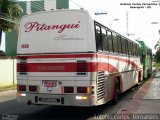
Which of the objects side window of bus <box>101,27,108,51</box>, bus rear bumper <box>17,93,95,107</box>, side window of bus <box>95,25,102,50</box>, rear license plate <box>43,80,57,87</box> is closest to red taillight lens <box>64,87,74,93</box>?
bus rear bumper <box>17,93,95,107</box>

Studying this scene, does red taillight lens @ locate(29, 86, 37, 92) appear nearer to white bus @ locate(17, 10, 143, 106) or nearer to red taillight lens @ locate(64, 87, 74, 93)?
white bus @ locate(17, 10, 143, 106)

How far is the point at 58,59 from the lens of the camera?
38.0 feet

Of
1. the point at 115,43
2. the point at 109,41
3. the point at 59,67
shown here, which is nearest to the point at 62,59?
the point at 59,67

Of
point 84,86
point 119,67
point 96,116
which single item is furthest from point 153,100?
point 84,86

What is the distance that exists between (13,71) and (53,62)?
56.7 feet

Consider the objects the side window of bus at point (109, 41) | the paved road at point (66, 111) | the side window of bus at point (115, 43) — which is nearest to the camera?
the paved road at point (66, 111)

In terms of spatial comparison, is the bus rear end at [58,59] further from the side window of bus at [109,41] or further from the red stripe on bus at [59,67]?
Answer: the side window of bus at [109,41]

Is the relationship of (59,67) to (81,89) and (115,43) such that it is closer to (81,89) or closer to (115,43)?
(81,89)

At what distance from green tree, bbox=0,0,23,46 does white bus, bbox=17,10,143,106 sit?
2086cm

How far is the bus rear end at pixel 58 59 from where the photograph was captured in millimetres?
11227

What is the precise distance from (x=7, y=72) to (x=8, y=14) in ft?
25.9

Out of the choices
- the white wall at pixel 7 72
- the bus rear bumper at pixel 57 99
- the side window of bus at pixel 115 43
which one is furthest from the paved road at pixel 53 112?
the white wall at pixel 7 72

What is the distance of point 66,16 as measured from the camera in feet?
38.5

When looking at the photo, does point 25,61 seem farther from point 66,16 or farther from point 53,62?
point 66,16
